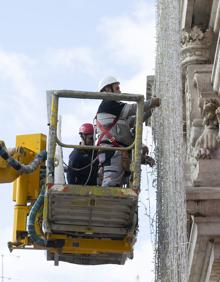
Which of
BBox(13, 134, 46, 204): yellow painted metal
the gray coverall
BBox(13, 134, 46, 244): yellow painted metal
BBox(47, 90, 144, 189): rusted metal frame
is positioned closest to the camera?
BBox(47, 90, 144, 189): rusted metal frame

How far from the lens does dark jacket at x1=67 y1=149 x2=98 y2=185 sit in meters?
17.5

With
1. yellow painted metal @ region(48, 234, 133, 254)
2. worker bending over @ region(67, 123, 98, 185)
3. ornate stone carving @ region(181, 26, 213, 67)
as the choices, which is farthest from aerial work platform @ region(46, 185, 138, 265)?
ornate stone carving @ region(181, 26, 213, 67)

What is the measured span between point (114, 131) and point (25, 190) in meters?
2.11

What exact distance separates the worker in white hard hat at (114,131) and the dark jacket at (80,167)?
0.89ft

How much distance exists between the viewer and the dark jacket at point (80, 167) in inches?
688

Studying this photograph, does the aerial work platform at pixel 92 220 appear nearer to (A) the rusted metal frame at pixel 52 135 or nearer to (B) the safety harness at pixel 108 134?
(A) the rusted metal frame at pixel 52 135

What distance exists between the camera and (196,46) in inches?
864

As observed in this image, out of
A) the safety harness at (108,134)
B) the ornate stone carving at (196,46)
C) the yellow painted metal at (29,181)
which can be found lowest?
the yellow painted metal at (29,181)

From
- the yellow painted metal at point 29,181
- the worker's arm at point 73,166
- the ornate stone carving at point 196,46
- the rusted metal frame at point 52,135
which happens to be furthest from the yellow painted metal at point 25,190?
the ornate stone carving at point 196,46

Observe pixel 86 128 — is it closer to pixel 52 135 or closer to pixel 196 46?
pixel 52 135

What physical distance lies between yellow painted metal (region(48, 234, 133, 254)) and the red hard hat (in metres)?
1.68

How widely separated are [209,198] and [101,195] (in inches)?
82.8

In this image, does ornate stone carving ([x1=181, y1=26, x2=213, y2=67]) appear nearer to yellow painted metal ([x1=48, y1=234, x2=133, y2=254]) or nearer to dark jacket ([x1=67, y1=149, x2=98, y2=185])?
dark jacket ([x1=67, y1=149, x2=98, y2=185])

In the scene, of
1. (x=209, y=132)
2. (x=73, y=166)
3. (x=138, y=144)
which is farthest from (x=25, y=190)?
(x=209, y=132)
